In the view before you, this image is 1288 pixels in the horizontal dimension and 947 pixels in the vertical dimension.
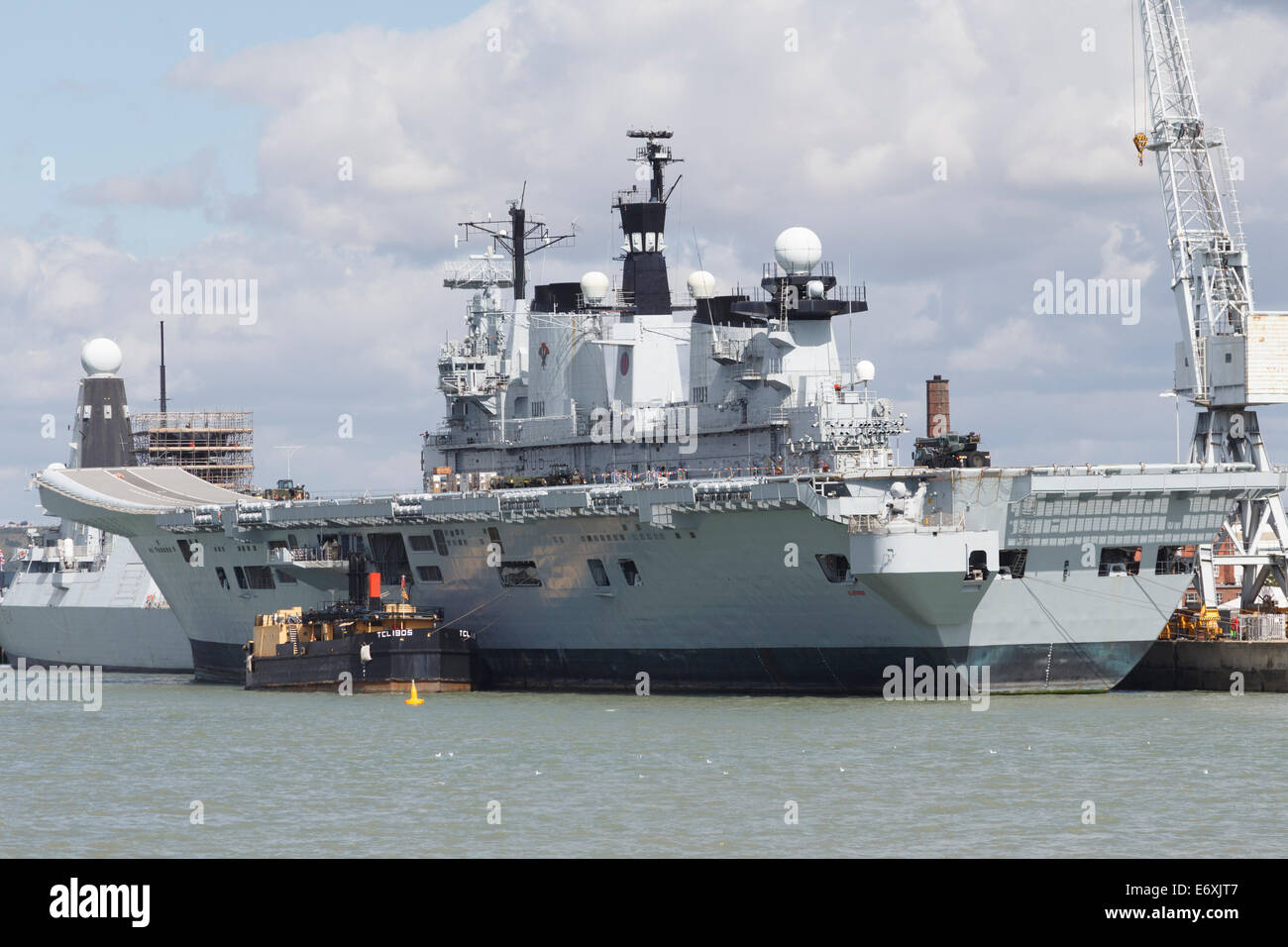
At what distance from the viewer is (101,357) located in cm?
6075

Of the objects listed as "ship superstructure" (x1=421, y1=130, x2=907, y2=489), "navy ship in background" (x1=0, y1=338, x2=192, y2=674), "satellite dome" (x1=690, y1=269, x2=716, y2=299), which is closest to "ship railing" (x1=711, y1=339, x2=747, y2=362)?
"ship superstructure" (x1=421, y1=130, x2=907, y2=489)

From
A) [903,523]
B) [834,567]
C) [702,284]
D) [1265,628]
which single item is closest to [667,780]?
[903,523]

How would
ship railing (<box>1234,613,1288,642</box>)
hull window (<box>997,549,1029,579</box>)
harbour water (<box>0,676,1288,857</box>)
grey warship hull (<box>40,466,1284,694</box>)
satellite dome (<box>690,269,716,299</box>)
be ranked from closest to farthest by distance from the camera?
harbour water (<box>0,676,1288,857</box>), grey warship hull (<box>40,466,1284,694</box>), hull window (<box>997,549,1029,579</box>), ship railing (<box>1234,613,1288,642</box>), satellite dome (<box>690,269,716,299</box>)

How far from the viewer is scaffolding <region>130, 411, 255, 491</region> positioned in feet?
204

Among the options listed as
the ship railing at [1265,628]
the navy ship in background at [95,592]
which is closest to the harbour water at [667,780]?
the ship railing at [1265,628]

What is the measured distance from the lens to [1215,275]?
40.8 m

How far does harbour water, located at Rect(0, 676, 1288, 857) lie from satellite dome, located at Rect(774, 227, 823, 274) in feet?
33.7

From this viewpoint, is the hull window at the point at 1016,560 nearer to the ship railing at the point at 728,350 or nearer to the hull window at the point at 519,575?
the ship railing at the point at 728,350

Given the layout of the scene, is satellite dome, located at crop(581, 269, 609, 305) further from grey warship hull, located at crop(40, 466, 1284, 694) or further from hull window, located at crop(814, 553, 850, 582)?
hull window, located at crop(814, 553, 850, 582)

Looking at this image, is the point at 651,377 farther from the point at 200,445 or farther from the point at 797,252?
the point at 200,445

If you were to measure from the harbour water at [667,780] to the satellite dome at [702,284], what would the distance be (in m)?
13.9

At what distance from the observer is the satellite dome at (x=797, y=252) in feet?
134

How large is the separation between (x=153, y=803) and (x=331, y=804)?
221 cm

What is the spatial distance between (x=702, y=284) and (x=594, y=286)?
2651 mm
